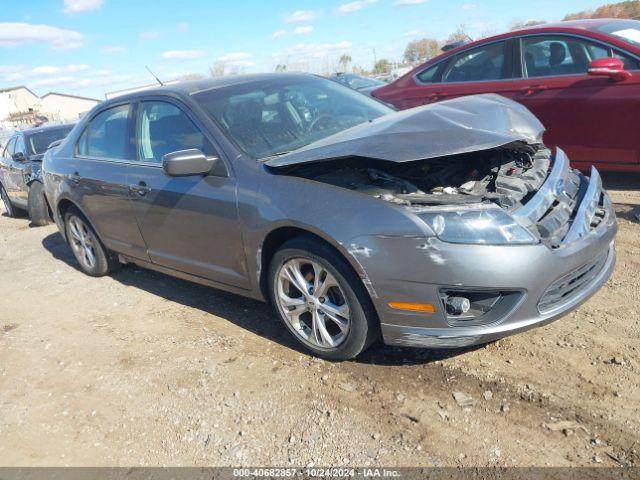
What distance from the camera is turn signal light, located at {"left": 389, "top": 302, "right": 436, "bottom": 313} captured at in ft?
8.90

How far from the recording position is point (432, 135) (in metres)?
2.95

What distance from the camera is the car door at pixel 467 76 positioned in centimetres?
579

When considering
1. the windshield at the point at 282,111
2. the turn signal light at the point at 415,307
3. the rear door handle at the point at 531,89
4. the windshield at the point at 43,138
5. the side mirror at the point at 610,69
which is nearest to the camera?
the turn signal light at the point at 415,307

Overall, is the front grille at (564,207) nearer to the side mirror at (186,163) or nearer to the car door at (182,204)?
the car door at (182,204)

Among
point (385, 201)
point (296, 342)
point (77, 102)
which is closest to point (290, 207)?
point (385, 201)

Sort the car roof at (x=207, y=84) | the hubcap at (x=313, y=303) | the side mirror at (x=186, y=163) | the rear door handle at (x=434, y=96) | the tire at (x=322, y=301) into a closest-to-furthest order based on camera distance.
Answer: the tire at (x=322, y=301) → the hubcap at (x=313, y=303) → the side mirror at (x=186, y=163) → the car roof at (x=207, y=84) → the rear door handle at (x=434, y=96)

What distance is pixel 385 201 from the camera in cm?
276

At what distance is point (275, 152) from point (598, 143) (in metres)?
3.47

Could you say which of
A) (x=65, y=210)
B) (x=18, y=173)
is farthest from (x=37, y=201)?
(x=65, y=210)

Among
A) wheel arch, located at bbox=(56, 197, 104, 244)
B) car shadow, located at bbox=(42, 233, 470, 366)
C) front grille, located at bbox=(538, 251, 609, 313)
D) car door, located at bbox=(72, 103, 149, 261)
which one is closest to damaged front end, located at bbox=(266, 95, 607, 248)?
front grille, located at bbox=(538, 251, 609, 313)

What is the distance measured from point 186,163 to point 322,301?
1.22 metres

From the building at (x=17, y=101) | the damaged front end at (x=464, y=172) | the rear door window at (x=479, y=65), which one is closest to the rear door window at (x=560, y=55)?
the rear door window at (x=479, y=65)

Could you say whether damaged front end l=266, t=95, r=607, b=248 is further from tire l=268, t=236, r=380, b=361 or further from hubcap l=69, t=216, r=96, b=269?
hubcap l=69, t=216, r=96, b=269

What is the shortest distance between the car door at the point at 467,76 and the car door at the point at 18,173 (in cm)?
604
